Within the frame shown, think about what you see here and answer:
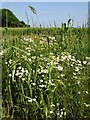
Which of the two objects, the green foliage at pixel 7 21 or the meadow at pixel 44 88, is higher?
the green foliage at pixel 7 21

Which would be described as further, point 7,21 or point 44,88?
point 7,21

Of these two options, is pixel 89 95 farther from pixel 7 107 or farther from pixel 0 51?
pixel 0 51

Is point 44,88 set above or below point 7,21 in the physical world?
below

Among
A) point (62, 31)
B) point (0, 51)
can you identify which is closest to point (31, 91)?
point (0, 51)

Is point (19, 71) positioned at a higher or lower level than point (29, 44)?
lower

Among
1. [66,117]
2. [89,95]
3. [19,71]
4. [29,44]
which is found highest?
[29,44]

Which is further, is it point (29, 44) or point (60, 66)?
point (29, 44)

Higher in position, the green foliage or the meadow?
the green foliage

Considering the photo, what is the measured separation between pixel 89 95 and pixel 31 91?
0.63 metres

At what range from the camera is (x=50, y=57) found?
4.02m

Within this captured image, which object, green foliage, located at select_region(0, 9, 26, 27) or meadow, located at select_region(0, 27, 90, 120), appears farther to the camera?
green foliage, located at select_region(0, 9, 26, 27)

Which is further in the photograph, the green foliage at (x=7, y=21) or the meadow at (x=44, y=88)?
the green foliage at (x=7, y=21)

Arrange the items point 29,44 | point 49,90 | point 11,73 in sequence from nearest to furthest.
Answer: point 49,90, point 11,73, point 29,44

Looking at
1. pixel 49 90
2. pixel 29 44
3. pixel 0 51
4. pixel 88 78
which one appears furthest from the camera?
pixel 29 44
